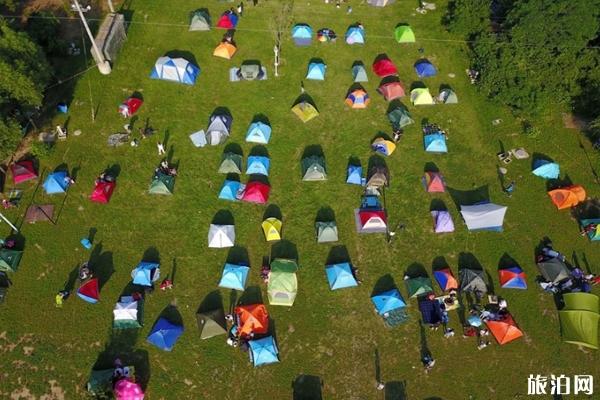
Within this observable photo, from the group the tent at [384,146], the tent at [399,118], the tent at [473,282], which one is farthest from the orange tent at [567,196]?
the tent at [384,146]

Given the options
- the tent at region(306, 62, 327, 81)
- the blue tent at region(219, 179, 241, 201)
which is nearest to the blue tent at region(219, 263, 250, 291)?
the blue tent at region(219, 179, 241, 201)

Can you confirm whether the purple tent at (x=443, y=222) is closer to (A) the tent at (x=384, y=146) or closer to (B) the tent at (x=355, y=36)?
(A) the tent at (x=384, y=146)

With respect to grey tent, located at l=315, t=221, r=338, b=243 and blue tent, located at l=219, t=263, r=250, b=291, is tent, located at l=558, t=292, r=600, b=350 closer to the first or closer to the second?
grey tent, located at l=315, t=221, r=338, b=243

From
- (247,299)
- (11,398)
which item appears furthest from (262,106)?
(11,398)

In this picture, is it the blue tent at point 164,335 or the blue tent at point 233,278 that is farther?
the blue tent at point 233,278

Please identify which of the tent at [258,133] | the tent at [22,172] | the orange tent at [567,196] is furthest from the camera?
the tent at [258,133]

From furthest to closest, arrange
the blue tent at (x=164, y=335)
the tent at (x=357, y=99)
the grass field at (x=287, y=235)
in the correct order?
the tent at (x=357, y=99) → the grass field at (x=287, y=235) → the blue tent at (x=164, y=335)

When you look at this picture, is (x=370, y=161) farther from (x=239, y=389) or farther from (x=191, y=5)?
(x=191, y=5)
